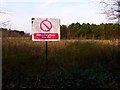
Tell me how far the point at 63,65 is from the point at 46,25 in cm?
164

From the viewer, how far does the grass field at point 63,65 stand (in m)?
8.75

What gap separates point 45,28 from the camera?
1153cm

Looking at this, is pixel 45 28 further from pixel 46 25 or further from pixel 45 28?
pixel 46 25

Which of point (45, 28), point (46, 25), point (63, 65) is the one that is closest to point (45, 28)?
point (45, 28)

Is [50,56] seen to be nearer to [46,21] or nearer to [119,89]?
[46,21]

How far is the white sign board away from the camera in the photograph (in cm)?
1144

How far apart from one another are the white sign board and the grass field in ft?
3.18

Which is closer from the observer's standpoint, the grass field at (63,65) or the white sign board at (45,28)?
the grass field at (63,65)

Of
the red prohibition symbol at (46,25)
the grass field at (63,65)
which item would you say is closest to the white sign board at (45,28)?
the red prohibition symbol at (46,25)

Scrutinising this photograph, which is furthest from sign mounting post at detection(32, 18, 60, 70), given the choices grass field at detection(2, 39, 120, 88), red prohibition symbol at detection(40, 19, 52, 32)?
grass field at detection(2, 39, 120, 88)

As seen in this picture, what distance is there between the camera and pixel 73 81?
8.59 m

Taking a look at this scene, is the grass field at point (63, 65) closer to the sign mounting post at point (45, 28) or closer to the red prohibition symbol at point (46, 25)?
the sign mounting post at point (45, 28)

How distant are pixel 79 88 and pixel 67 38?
8.78 metres

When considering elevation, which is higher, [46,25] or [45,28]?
[46,25]
